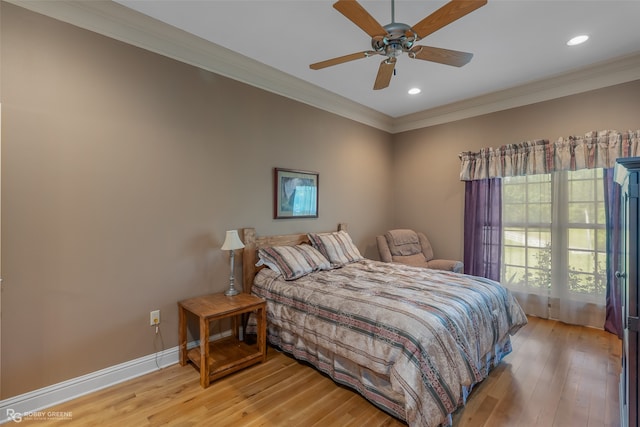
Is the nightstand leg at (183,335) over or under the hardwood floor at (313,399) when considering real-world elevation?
over

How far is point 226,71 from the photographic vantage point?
2834 mm

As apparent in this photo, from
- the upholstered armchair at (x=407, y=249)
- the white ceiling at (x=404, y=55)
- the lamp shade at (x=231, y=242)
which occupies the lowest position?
the upholstered armchair at (x=407, y=249)

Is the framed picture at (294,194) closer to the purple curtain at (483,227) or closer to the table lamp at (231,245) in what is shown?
the table lamp at (231,245)

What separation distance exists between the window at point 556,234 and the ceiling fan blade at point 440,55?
2.29 m

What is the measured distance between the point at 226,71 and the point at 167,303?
86.5 inches

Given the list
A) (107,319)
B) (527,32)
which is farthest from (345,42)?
(107,319)

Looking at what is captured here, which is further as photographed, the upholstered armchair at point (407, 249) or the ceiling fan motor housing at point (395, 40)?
the upholstered armchair at point (407, 249)

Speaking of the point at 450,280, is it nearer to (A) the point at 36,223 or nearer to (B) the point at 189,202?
(B) the point at 189,202

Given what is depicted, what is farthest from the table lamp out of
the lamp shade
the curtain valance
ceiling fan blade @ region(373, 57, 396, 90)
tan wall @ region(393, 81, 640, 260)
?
the curtain valance

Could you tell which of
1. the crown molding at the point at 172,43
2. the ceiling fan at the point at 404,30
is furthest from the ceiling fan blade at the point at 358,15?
the crown molding at the point at 172,43

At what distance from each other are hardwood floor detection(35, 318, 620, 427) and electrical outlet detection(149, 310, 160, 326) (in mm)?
394

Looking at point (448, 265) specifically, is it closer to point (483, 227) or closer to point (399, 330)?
point (483, 227)

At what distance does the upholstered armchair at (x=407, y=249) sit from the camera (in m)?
4.02

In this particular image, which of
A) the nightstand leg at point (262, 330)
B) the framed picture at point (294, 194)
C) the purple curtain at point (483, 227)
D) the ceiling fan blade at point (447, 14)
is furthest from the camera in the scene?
the purple curtain at point (483, 227)
